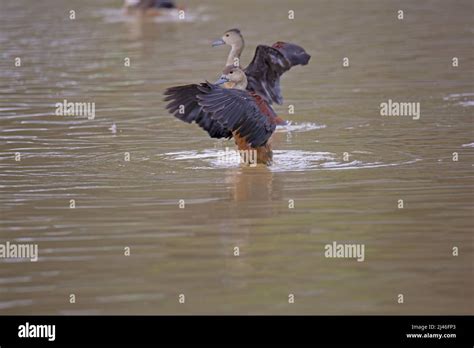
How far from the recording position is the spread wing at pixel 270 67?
13234 mm

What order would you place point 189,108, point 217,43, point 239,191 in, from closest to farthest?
point 239,191 < point 189,108 < point 217,43

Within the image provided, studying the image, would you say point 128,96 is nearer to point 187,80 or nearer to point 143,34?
point 187,80

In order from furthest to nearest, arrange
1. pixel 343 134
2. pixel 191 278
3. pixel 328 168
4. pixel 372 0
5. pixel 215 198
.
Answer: pixel 372 0
pixel 343 134
pixel 328 168
pixel 215 198
pixel 191 278

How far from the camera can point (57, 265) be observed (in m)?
8.38

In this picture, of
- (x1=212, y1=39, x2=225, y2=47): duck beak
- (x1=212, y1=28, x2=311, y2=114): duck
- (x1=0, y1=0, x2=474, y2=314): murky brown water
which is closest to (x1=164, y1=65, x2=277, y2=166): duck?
(x1=0, y1=0, x2=474, y2=314): murky brown water

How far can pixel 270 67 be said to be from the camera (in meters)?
13.4

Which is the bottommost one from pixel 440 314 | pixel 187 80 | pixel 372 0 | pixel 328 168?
pixel 440 314

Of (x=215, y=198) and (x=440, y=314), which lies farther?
(x=215, y=198)

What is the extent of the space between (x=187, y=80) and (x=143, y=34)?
6.79m

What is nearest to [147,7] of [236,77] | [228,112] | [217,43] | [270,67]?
[217,43]

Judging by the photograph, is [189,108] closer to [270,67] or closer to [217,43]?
[270,67]

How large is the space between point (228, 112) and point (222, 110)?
7cm

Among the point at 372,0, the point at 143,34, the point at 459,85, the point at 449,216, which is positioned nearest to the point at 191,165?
the point at 449,216

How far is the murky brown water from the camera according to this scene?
25.4 ft
